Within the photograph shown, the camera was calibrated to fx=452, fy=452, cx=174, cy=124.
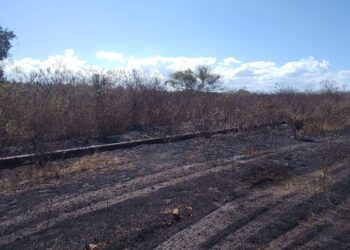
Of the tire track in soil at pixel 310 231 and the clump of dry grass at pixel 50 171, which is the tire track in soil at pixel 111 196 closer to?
the clump of dry grass at pixel 50 171

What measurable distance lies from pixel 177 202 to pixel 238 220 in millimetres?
884

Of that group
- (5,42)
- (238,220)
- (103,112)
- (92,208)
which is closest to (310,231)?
(238,220)

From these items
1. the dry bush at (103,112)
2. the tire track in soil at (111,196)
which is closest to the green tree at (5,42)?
the dry bush at (103,112)

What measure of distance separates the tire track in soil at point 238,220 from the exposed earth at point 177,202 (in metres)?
0.01

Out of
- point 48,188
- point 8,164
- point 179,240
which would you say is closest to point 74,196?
point 48,188

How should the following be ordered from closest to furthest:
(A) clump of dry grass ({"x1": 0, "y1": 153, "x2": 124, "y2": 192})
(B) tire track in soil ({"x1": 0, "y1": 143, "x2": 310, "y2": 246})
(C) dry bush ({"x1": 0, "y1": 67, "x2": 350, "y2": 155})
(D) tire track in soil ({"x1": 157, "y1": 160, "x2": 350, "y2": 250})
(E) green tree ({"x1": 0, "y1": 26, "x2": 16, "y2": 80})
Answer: (D) tire track in soil ({"x1": 157, "y1": 160, "x2": 350, "y2": 250})
(B) tire track in soil ({"x1": 0, "y1": 143, "x2": 310, "y2": 246})
(A) clump of dry grass ({"x1": 0, "y1": 153, "x2": 124, "y2": 192})
(C) dry bush ({"x1": 0, "y1": 67, "x2": 350, "y2": 155})
(E) green tree ({"x1": 0, "y1": 26, "x2": 16, "y2": 80})

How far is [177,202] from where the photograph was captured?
554 cm

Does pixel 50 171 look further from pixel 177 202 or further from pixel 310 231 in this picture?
pixel 310 231

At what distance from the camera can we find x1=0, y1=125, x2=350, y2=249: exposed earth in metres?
4.41

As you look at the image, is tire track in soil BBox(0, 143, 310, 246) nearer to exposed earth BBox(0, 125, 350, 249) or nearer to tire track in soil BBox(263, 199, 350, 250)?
exposed earth BBox(0, 125, 350, 249)

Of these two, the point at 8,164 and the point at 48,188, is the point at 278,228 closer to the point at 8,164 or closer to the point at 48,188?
the point at 48,188

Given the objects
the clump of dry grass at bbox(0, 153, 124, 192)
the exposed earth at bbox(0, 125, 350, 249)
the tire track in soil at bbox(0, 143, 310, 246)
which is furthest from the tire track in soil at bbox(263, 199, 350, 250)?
the clump of dry grass at bbox(0, 153, 124, 192)

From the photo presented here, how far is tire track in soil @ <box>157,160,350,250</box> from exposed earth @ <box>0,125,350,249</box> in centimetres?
1

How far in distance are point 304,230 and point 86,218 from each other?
2.34m
